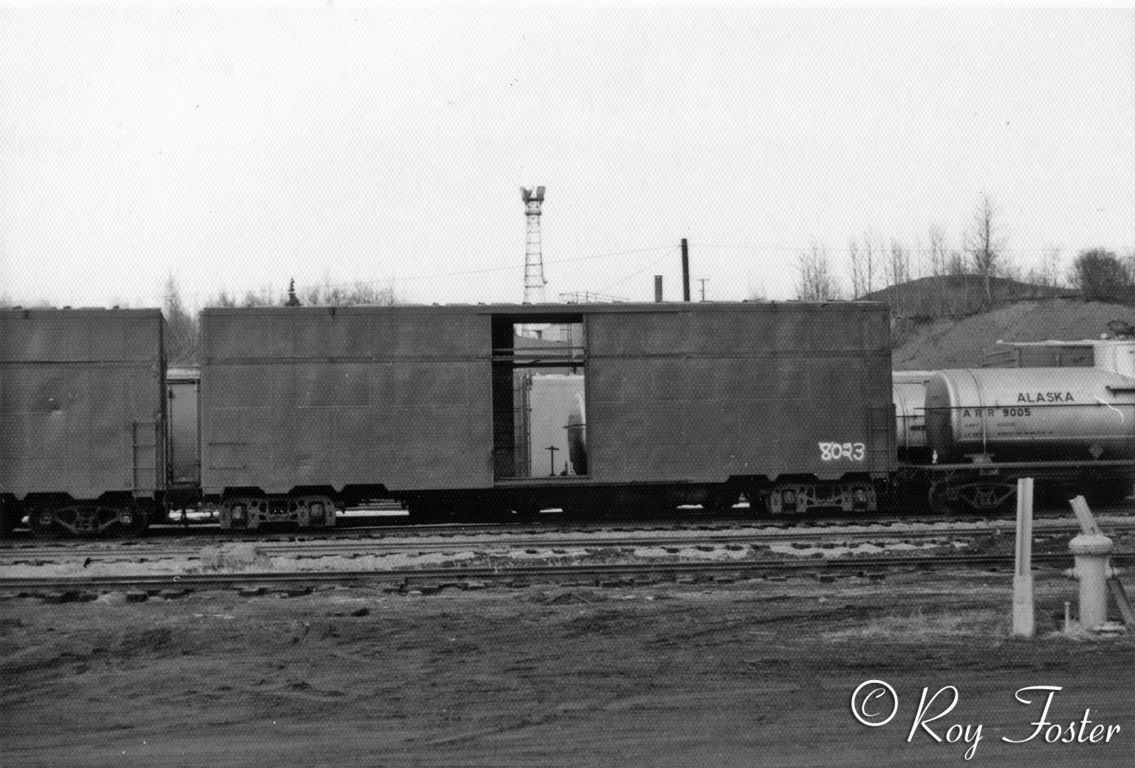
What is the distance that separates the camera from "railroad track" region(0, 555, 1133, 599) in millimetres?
12062

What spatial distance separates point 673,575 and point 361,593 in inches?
133

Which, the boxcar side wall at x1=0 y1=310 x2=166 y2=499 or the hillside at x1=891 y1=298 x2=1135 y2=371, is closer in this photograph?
the boxcar side wall at x1=0 y1=310 x2=166 y2=499

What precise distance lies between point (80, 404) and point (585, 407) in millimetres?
8407

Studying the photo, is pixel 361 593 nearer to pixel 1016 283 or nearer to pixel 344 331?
pixel 344 331

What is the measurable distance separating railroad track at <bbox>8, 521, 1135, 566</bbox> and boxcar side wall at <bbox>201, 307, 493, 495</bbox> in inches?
69.0

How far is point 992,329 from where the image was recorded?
63.4 meters

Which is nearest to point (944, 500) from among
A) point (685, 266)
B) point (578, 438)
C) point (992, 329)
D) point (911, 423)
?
point (911, 423)

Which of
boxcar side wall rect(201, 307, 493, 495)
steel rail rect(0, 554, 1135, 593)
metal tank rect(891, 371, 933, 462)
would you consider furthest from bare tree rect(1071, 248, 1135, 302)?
steel rail rect(0, 554, 1135, 593)

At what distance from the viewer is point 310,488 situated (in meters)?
18.7

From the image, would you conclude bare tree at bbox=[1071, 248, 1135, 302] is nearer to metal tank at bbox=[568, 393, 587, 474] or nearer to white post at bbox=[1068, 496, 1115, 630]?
metal tank at bbox=[568, 393, 587, 474]

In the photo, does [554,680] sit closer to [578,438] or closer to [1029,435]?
[578,438]

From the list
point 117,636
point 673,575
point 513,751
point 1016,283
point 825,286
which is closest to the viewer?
point 513,751

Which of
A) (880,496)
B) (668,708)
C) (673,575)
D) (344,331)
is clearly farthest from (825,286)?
(668,708)

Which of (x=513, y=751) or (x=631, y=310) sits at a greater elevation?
(x=631, y=310)
